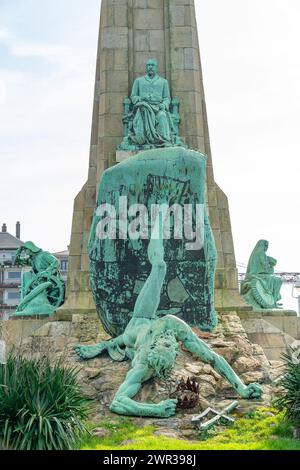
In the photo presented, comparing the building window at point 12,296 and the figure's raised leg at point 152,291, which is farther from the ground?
the building window at point 12,296

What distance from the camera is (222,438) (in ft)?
39.1

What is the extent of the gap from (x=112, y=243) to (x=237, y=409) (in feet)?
11.9

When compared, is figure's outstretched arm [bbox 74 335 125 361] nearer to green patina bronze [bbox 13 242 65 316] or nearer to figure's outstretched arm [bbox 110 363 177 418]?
figure's outstretched arm [bbox 110 363 177 418]

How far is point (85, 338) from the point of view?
18.2m

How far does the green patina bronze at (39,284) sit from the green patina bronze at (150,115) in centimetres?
347

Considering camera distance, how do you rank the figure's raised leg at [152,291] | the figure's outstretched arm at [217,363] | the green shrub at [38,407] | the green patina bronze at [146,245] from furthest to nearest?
the green patina bronze at [146,245] < the figure's raised leg at [152,291] < the figure's outstretched arm at [217,363] < the green shrub at [38,407]

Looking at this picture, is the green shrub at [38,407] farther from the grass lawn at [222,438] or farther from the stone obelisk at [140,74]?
the stone obelisk at [140,74]

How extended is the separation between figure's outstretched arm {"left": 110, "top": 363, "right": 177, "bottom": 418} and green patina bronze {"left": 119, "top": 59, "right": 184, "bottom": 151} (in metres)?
8.09

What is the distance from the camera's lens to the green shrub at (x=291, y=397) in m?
12.5

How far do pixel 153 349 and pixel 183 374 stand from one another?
0.99m

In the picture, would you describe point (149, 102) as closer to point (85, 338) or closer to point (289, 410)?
point (85, 338)

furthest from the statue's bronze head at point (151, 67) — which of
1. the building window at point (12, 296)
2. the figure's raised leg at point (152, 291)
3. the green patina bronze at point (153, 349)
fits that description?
the building window at point (12, 296)

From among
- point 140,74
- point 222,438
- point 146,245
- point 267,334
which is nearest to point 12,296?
point 140,74
